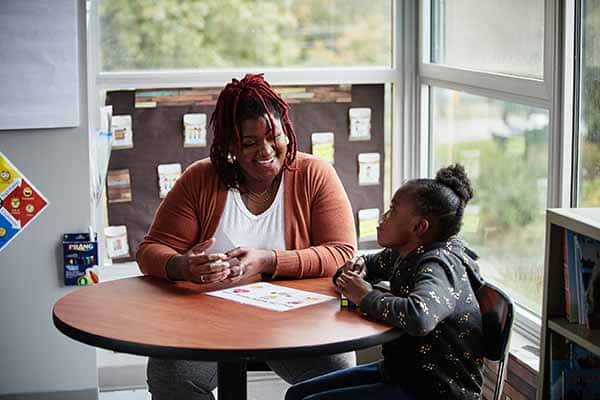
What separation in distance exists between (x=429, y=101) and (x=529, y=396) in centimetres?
154

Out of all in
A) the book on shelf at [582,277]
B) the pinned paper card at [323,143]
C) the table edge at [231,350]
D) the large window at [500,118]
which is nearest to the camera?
the table edge at [231,350]

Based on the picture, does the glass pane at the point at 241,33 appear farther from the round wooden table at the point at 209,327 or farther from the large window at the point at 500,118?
the round wooden table at the point at 209,327

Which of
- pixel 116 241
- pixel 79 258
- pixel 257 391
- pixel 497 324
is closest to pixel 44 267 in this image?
pixel 79 258

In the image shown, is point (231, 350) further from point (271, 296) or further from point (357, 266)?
point (357, 266)

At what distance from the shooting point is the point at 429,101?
4.03m

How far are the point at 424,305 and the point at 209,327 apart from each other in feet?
1.59

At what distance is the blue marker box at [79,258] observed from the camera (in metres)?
3.54

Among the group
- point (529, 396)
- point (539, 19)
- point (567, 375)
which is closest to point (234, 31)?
point (539, 19)

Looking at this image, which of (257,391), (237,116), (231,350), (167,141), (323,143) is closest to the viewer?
(231,350)

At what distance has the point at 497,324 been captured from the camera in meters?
2.33

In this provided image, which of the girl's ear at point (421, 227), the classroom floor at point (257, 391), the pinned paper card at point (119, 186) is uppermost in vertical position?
the pinned paper card at point (119, 186)

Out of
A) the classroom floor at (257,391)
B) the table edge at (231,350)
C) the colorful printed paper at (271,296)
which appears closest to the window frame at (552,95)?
the colorful printed paper at (271,296)

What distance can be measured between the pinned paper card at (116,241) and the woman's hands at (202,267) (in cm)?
132

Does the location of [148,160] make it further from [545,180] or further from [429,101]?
[545,180]
